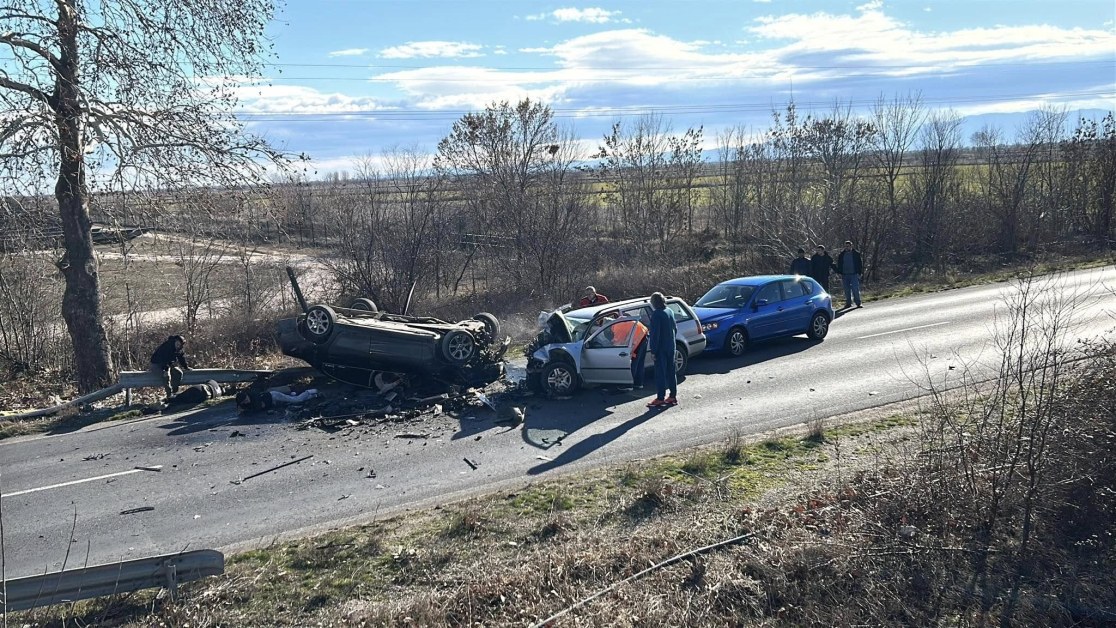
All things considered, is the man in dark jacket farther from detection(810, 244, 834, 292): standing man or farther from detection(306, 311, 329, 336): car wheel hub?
detection(810, 244, 834, 292): standing man

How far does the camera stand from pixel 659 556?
7125 millimetres

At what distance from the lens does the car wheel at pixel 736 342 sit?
1644 centimetres

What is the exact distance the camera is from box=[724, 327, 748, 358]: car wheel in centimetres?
1644

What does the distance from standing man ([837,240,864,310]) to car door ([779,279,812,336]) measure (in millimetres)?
4904

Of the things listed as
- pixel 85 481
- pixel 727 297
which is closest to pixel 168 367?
pixel 85 481

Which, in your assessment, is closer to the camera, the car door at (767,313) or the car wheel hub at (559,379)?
the car wheel hub at (559,379)

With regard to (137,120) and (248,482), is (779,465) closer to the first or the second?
(248,482)

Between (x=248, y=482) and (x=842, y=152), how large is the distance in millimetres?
34755

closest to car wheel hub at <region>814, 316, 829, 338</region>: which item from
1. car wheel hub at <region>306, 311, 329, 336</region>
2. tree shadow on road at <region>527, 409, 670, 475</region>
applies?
tree shadow on road at <region>527, 409, 670, 475</region>

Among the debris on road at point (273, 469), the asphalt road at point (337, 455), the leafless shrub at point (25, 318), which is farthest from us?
the leafless shrub at point (25, 318)

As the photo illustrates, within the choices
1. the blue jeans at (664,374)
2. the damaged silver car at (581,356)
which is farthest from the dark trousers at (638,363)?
the blue jeans at (664,374)

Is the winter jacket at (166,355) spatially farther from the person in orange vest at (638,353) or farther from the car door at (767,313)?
the car door at (767,313)

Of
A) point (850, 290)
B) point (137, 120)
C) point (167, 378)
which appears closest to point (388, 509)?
point (167, 378)

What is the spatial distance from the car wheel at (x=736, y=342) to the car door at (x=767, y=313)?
0.24 m
